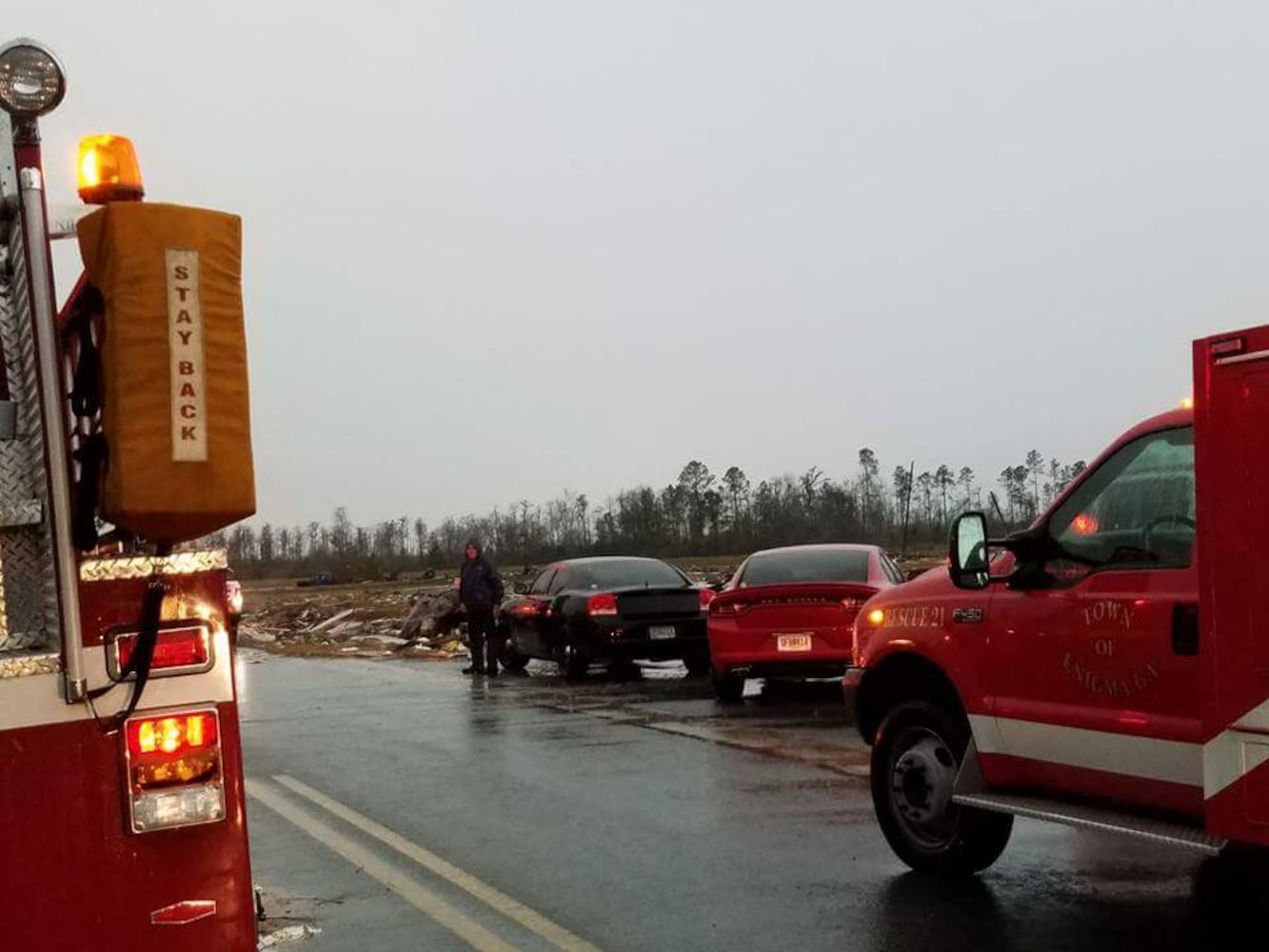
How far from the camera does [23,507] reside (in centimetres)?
315


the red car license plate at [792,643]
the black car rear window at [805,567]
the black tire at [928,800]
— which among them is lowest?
the red car license plate at [792,643]

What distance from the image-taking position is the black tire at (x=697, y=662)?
17.2 m

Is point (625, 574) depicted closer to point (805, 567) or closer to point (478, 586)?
point (478, 586)

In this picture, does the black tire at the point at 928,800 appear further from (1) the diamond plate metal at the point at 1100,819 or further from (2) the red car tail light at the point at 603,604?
(2) the red car tail light at the point at 603,604

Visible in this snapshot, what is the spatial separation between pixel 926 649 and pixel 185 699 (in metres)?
3.99

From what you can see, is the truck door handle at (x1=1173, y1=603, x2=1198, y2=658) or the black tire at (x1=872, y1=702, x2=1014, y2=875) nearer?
the truck door handle at (x1=1173, y1=603, x2=1198, y2=658)

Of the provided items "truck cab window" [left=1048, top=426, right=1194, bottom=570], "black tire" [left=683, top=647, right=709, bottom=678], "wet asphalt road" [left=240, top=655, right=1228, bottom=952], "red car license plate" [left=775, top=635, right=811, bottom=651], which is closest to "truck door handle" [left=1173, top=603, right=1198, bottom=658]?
"truck cab window" [left=1048, top=426, right=1194, bottom=570]

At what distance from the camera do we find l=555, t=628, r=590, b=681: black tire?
1733cm

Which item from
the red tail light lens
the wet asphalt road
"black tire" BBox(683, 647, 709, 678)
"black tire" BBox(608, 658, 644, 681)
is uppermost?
the red tail light lens

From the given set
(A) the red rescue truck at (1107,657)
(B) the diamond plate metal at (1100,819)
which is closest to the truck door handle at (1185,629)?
(A) the red rescue truck at (1107,657)

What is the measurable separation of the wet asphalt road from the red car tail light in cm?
405

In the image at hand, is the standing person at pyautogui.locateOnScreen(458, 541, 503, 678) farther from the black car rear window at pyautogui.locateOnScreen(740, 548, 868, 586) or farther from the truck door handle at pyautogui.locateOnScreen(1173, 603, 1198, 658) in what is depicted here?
the truck door handle at pyautogui.locateOnScreen(1173, 603, 1198, 658)

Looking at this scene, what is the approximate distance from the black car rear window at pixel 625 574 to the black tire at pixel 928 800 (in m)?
10.6

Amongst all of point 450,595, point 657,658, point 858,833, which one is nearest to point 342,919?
point 858,833
